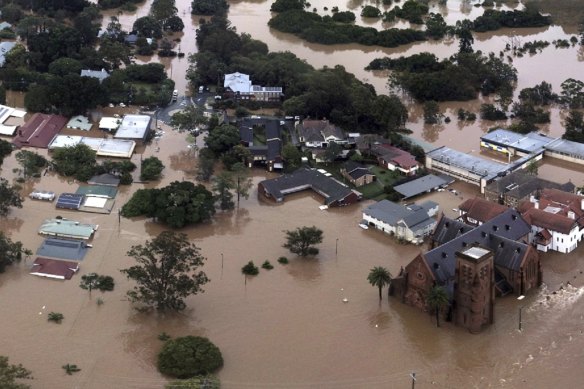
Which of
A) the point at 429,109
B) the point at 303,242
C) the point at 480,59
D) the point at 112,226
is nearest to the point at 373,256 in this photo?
the point at 303,242

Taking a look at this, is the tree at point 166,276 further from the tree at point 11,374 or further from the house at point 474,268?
the house at point 474,268

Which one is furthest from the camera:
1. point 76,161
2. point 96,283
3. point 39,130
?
point 39,130

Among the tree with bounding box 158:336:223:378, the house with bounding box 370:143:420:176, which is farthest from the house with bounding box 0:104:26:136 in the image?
the tree with bounding box 158:336:223:378

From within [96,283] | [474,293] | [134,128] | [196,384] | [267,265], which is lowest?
Result: [134,128]

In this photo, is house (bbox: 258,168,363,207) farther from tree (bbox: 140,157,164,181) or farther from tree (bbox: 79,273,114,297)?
tree (bbox: 79,273,114,297)

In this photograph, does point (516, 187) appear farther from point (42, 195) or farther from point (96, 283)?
point (42, 195)

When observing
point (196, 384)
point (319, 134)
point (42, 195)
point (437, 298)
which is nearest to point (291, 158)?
point (319, 134)
